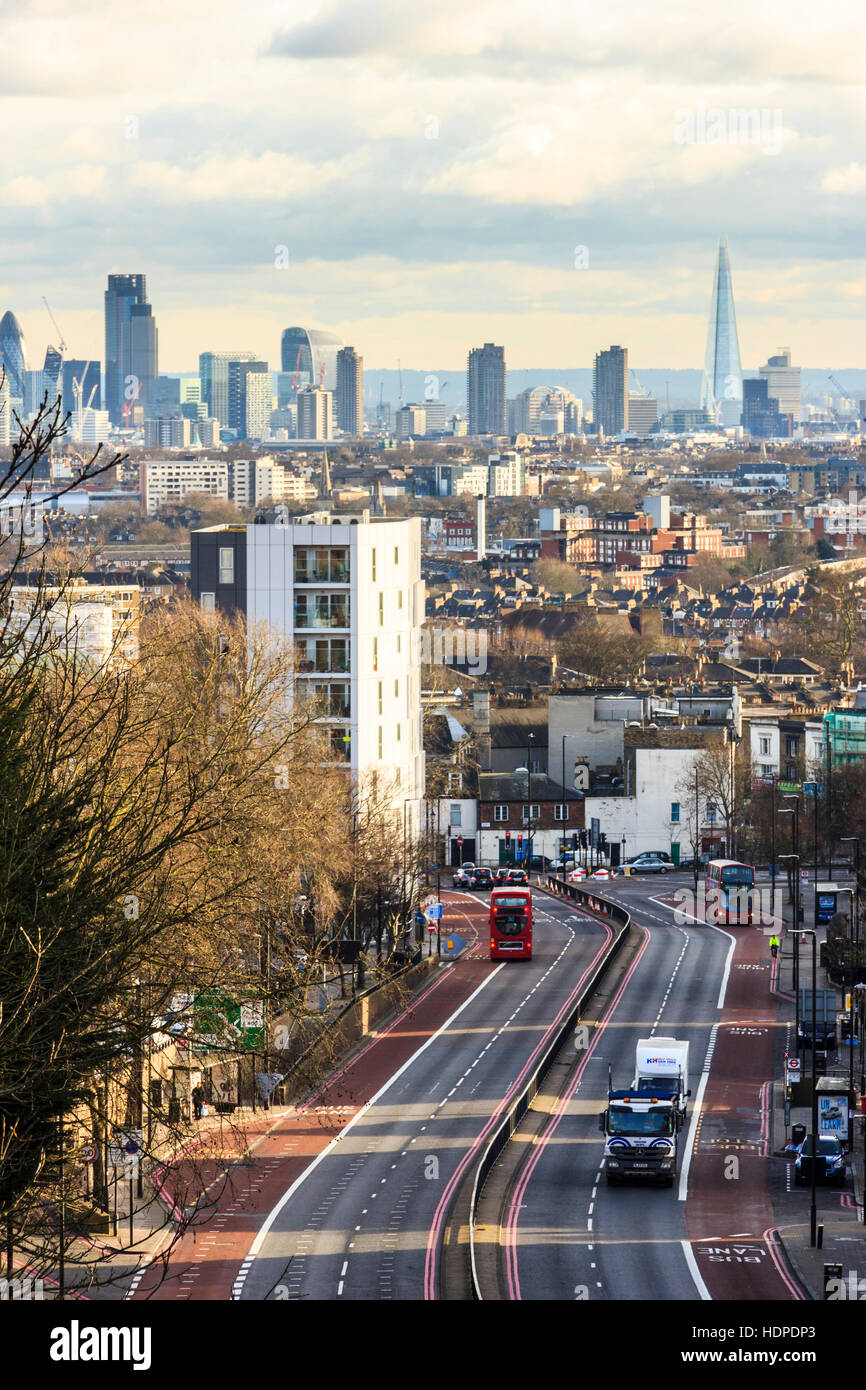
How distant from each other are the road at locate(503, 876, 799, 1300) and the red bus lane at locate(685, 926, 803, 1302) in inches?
1.4

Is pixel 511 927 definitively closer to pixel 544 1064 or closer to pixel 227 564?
pixel 544 1064

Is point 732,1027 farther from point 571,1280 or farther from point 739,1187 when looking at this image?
point 571,1280

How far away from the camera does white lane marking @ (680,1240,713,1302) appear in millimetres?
33938

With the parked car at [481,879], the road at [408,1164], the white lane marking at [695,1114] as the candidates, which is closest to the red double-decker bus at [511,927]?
the road at [408,1164]

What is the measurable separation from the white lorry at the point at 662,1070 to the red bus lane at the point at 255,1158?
6.33 m

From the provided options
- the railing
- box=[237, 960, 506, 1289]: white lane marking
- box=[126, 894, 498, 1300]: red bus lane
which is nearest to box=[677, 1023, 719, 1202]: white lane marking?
the railing

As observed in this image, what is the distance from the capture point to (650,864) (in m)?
106

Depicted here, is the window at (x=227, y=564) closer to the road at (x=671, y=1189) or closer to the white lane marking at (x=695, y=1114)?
the road at (x=671, y=1189)

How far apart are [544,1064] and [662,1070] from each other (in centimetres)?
342

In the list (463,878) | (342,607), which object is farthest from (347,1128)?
(463,878)

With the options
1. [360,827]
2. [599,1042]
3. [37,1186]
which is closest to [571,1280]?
[37,1186]
